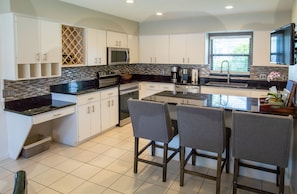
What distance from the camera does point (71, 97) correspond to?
159 inches

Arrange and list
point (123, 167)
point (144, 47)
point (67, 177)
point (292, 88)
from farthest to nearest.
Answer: point (144, 47) → point (123, 167) → point (67, 177) → point (292, 88)

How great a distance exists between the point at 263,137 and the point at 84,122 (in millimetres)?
2916

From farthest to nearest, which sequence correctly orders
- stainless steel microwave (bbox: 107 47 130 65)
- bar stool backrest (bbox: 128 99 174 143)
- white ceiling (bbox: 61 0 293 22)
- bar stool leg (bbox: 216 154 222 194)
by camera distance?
stainless steel microwave (bbox: 107 47 130 65) → white ceiling (bbox: 61 0 293 22) → bar stool backrest (bbox: 128 99 174 143) → bar stool leg (bbox: 216 154 222 194)

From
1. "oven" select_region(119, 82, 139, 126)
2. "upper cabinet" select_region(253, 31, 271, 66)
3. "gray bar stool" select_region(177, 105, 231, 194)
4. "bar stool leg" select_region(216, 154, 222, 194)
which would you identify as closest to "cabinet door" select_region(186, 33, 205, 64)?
"upper cabinet" select_region(253, 31, 271, 66)

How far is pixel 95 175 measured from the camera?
3.12m

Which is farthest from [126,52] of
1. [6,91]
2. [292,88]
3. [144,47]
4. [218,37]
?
[292,88]

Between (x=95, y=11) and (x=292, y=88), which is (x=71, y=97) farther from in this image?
(x=292, y=88)

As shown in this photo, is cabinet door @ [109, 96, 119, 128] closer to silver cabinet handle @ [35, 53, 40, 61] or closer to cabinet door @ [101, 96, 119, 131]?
cabinet door @ [101, 96, 119, 131]

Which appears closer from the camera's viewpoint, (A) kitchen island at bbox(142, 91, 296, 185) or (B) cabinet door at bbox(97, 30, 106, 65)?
(A) kitchen island at bbox(142, 91, 296, 185)

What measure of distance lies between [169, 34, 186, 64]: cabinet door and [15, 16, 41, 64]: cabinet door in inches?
122

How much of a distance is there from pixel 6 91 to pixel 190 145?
2719 mm

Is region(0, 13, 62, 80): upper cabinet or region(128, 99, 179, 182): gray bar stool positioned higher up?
region(0, 13, 62, 80): upper cabinet

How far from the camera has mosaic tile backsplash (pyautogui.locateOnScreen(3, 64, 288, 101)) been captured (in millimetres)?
3625

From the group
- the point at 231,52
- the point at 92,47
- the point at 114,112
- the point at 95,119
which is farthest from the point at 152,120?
the point at 231,52
